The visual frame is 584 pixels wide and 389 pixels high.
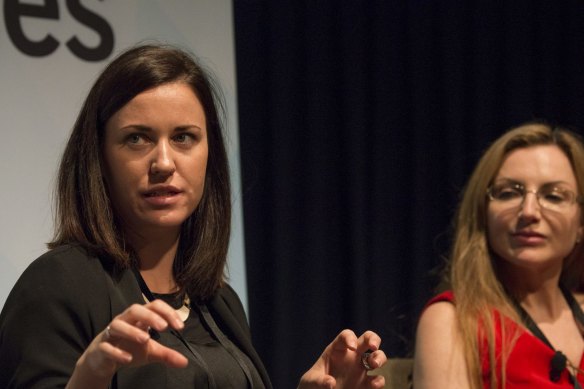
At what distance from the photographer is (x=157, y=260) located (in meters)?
1.95

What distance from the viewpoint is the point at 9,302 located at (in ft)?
5.48

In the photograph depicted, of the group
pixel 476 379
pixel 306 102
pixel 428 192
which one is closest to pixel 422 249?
pixel 428 192

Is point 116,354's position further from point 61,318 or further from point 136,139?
point 136,139

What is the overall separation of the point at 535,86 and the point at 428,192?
68 cm

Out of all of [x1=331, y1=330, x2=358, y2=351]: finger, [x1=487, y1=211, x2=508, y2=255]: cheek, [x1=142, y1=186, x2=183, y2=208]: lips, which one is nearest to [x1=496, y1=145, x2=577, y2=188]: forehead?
[x1=487, y1=211, x2=508, y2=255]: cheek

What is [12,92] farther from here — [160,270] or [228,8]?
[160,270]

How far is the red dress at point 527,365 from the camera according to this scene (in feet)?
8.69

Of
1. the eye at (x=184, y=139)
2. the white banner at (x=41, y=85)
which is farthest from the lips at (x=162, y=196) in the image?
the white banner at (x=41, y=85)

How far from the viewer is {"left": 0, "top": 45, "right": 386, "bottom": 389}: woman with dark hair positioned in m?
1.65

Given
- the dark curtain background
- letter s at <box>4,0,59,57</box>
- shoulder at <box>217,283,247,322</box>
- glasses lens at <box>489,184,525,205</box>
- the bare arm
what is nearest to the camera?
shoulder at <box>217,283,247,322</box>

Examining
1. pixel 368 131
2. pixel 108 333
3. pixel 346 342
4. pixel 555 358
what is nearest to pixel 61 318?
pixel 108 333

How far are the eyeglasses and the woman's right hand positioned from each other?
1649 mm

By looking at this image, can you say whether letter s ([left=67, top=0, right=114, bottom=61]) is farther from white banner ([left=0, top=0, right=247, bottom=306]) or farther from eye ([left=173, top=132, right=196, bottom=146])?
eye ([left=173, top=132, right=196, bottom=146])

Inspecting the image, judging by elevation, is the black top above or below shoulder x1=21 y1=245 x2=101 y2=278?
below
